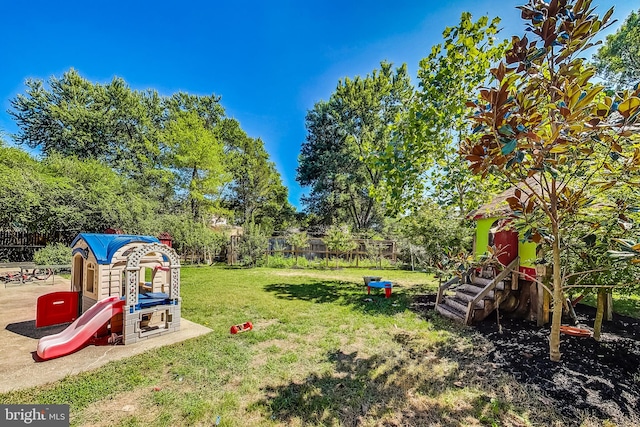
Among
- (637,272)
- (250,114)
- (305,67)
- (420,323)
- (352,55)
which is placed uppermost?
(250,114)

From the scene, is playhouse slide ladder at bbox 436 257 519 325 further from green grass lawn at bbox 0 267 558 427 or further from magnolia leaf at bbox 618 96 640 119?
magnolia leaf at bbox 618 96 640 119

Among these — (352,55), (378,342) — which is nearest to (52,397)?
(378,342)

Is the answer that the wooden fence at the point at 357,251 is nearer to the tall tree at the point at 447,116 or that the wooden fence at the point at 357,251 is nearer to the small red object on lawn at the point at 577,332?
the tall tree at the point at 447,116

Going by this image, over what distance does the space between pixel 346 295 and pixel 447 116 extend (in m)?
6.00

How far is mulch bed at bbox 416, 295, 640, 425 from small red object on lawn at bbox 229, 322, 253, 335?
4.01 meters

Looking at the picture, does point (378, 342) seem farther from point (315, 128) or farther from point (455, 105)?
point (315, 128)

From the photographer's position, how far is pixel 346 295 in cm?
819

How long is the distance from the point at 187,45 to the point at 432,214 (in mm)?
11769

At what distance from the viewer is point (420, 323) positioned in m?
5.56

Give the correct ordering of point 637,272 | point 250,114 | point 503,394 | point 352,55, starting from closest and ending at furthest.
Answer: point 503,394
point 637,272
point 352,55
point 250,114

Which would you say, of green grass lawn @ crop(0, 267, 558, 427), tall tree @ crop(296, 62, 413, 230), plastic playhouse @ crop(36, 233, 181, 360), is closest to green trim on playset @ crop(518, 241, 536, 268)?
green grass lawn @ crop(0, 267, 558, 427)

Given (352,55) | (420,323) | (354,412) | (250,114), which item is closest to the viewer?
(354,412)

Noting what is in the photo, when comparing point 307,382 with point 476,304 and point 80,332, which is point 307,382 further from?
point 476,304

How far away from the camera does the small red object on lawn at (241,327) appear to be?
4.83 metres
